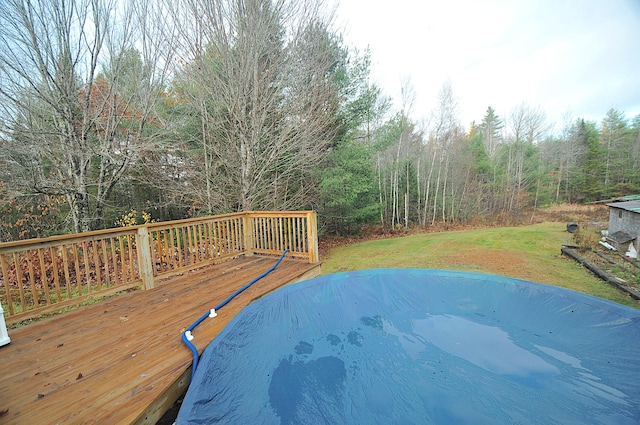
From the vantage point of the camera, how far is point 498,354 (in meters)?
2.64

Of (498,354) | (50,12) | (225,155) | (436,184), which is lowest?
(498,354)

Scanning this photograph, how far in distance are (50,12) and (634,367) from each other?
9324 millimetres

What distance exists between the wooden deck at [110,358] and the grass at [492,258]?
3869 millimetres

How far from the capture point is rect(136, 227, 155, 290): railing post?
10.6 ft

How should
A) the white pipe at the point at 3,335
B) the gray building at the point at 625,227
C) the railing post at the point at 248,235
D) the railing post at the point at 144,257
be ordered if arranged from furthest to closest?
1. the gray building at the point at 625,227
2. the railing post at the point at 248,235
3. the railing post at the point at 144,257
4. the white pipe at the point at 3,335

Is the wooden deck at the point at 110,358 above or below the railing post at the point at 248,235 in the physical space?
below

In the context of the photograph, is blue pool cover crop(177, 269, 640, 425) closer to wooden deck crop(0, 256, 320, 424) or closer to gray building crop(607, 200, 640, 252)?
wooden deck crop(0, 256, 320, 424)

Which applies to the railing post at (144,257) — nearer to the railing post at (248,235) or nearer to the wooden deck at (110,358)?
the wooden deck at (110,358)

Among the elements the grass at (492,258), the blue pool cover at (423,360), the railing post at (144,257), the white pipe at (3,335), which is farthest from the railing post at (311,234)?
the white pipe at (3,335)

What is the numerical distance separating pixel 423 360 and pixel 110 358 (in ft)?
8.95

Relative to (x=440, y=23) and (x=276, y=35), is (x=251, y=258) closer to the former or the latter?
(x=276, y=35)

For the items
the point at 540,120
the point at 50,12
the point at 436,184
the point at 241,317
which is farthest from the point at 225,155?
the point at 540,120

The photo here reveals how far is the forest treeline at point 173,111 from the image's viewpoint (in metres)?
4.77

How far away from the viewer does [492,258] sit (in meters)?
6.33
